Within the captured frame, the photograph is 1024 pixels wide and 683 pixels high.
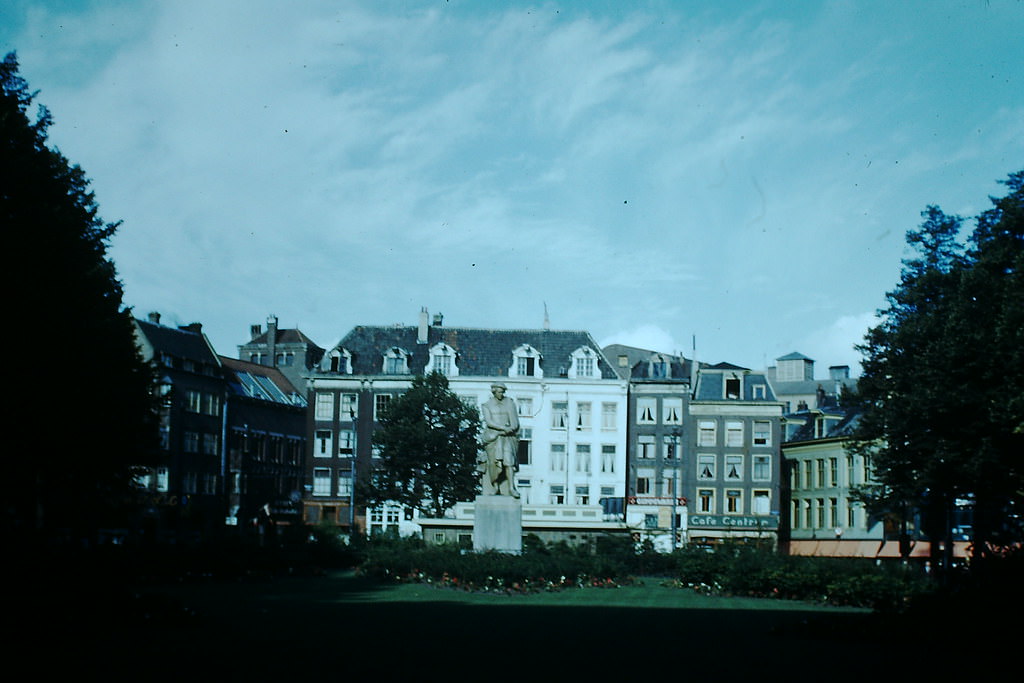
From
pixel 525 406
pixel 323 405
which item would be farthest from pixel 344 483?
pixel 525 406

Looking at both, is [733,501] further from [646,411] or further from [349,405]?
[349,405]

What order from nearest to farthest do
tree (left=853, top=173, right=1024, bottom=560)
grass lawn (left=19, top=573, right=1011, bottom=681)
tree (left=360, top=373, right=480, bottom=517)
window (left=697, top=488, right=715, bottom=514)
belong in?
grass lawn (left=19, top=573, right=1011, bottom=681)
tree (left=853, top=173, right=1024, bottom=560)
tree (left=360, top=373, right=480, bottom=517)
window (left=697, top=488, right=715, bottom=514)

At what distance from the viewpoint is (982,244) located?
1678 inches

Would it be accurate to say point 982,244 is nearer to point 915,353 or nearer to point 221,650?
point 915,353

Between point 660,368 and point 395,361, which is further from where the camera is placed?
point 660,368

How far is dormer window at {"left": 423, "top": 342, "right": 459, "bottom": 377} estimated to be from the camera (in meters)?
78.8

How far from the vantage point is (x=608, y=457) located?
77750 millimetres

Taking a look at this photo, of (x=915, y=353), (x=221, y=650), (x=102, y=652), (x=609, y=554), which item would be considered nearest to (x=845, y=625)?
(x=221, y=650)

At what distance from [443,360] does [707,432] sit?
752 inches

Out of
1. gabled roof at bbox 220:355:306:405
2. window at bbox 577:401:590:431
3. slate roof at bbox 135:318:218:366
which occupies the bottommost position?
window at bbox 577:401:590:431

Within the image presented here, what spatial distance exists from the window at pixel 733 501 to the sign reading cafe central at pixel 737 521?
2.67 ft

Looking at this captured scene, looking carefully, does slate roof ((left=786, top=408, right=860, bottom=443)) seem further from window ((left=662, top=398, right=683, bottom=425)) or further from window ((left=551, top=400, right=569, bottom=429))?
window ((left=551, top=400, right=569, bottom=429))

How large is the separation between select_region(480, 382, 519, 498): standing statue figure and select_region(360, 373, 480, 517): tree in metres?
31.2

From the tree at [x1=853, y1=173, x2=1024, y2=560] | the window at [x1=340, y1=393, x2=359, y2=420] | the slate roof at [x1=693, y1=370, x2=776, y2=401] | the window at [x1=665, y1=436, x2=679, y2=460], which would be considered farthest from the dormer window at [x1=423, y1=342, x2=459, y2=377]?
the tree at [x1=853, y1=173, x2=1024, y2=560]
